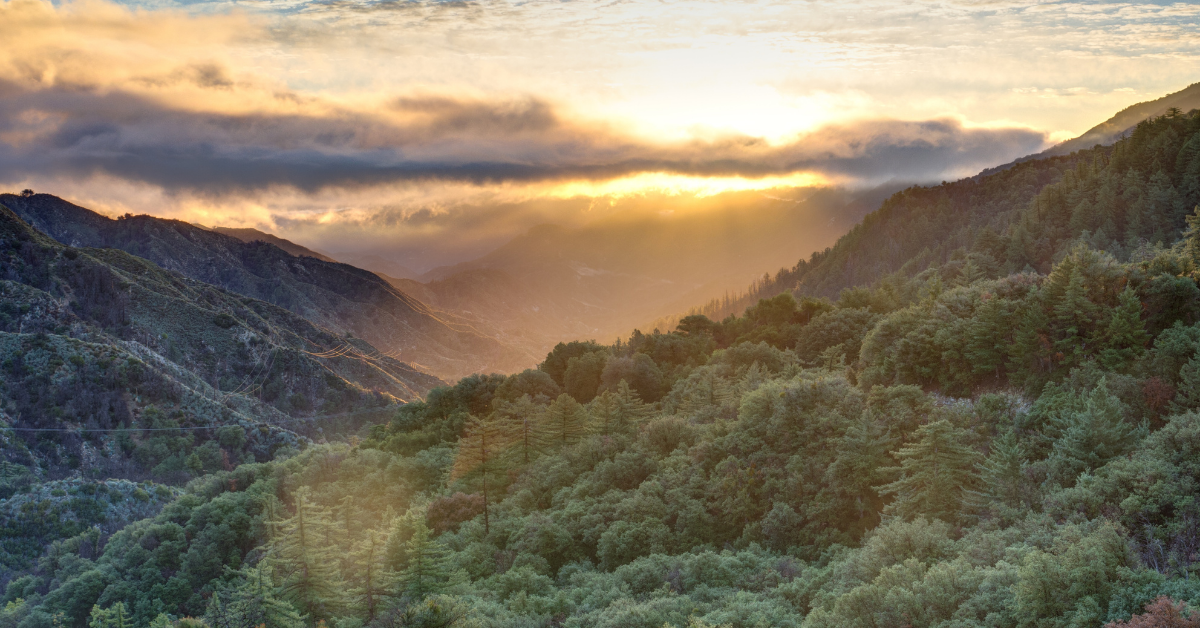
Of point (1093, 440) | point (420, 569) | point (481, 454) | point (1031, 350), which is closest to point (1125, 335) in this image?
point (1031, 350)

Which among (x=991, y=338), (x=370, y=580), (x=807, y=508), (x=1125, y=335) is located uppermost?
(x=1125, y=335)

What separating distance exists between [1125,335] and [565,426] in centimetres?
3929

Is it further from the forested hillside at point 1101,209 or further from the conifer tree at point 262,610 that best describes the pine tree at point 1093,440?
the forested hillside at point 1101,209

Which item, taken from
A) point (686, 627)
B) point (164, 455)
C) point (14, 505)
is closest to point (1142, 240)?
point (686, 627)

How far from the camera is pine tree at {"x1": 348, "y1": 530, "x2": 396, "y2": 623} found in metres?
27.0

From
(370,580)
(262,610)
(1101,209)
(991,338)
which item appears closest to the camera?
(262,610)

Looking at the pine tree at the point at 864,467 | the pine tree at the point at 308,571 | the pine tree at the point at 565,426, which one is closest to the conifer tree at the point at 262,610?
the pine tree at the point at 308,571

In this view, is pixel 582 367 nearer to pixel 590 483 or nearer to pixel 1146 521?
pixel 590 483

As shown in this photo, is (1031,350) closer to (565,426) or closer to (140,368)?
(565,426)

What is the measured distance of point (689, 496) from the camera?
40.2m

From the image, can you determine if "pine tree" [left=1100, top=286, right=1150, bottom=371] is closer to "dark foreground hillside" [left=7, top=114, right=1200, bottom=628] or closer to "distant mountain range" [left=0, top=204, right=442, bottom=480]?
"dark foreground hillside" [left=7, top=114, right=1200, bottom=628]

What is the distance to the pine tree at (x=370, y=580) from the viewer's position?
2703cm

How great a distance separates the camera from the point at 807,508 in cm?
3566

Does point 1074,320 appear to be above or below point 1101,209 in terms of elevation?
above
